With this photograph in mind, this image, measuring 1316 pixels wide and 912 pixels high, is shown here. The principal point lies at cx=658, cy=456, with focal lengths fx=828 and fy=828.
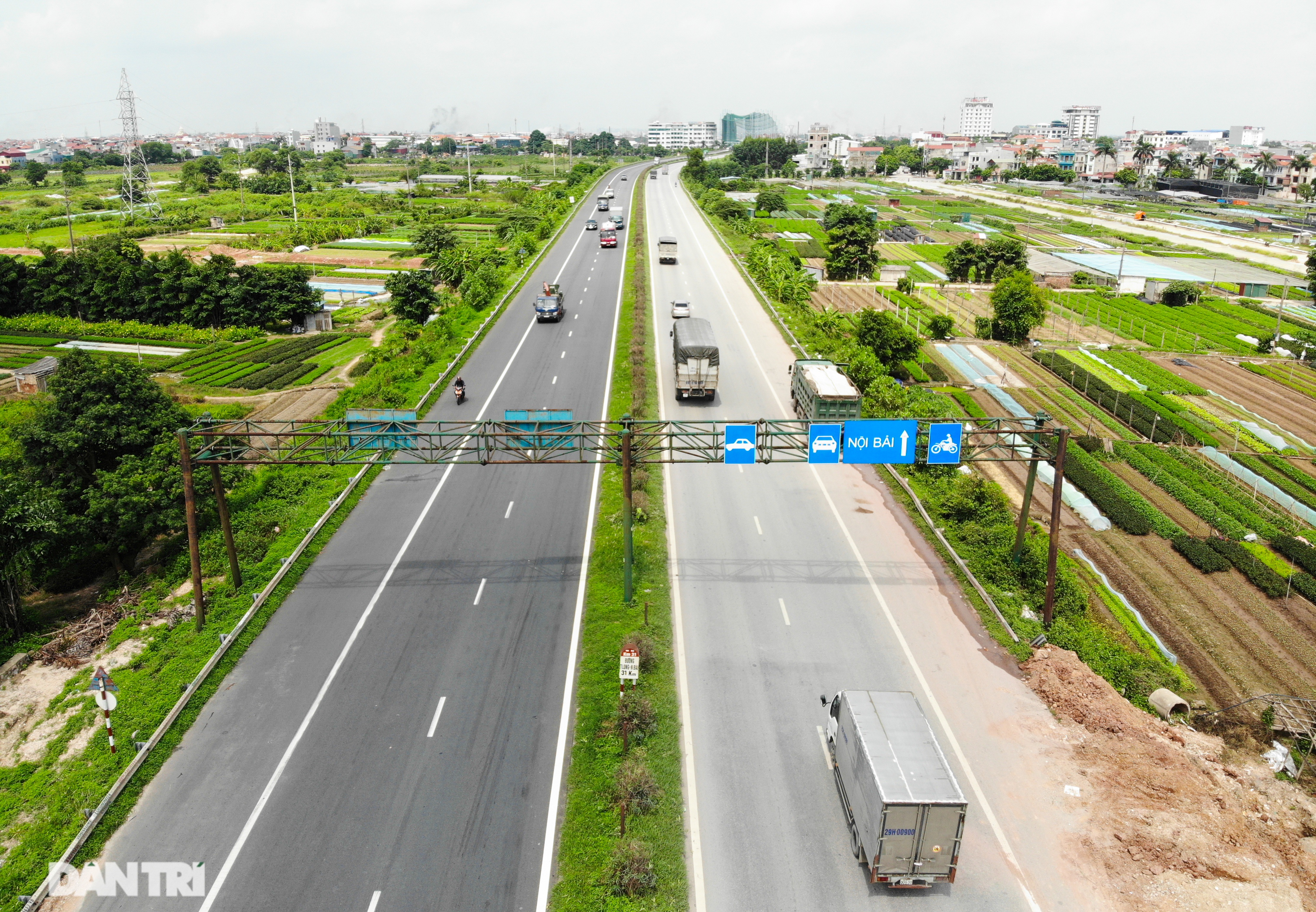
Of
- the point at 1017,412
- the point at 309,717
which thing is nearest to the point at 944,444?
the point at 309,717

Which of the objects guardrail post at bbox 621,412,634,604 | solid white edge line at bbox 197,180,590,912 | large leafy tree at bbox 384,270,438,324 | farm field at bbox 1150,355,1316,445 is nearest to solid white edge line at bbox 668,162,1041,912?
guardrail post at bbox 621,412,634,604

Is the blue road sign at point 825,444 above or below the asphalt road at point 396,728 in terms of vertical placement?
above

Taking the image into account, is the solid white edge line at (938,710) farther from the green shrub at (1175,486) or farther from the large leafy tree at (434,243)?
the large leafy tree at (434,243)

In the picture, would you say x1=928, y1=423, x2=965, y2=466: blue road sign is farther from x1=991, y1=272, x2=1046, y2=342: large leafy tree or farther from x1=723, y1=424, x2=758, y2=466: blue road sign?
x1=991, y1=272, x2=1046, y2=342: large leafy tree

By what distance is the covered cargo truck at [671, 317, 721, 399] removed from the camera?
46.0m

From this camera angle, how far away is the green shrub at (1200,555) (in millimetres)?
34250

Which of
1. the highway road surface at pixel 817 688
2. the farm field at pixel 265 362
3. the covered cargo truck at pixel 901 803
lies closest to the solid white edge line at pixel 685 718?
the highway road surface at pixel 817 688

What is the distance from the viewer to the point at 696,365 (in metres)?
46.2

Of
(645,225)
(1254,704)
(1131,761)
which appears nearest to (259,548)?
(1131,761)

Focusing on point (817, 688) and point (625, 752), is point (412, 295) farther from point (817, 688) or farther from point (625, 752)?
point (625, 752)

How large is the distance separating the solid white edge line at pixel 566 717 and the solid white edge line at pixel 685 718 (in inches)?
121

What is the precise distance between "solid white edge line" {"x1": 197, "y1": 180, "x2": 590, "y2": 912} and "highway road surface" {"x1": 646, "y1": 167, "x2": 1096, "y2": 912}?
1038 cm

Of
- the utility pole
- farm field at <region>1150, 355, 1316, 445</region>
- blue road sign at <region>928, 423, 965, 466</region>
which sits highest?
the utility pole

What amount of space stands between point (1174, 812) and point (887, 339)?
39.4 meters
